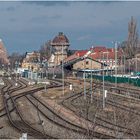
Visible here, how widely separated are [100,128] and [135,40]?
4054 inches

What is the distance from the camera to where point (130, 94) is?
51906 millimetres

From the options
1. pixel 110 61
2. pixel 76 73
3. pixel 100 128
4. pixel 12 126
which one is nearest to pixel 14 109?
pixel 12 126

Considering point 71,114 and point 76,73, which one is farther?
point 76,73

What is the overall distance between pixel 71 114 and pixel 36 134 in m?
11.3

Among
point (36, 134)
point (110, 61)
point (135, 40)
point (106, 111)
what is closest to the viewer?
point (36, 134)

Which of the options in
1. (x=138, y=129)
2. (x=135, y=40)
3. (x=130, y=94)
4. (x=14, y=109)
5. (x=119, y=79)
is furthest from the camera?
(x=135, y=40)

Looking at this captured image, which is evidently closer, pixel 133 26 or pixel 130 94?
pixel 130 94

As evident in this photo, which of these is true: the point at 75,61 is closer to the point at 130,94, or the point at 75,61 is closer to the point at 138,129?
the point at 130,94

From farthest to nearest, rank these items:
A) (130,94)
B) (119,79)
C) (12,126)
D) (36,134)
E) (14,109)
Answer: (119,79), (130,94), (14,109), (12,126), (36,134)

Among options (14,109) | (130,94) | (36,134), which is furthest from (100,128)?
(130,94)

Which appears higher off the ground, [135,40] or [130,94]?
[135,40]

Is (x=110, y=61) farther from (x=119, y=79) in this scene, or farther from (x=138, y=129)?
(x=138, y=129)

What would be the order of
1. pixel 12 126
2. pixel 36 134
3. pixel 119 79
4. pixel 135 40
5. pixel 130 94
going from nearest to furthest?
1. pixel 36 134
2. pixel 12 126
3. pixel 130 94
4. pixel 119 79
5. pixel 135 40

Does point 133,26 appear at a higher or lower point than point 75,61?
higher
